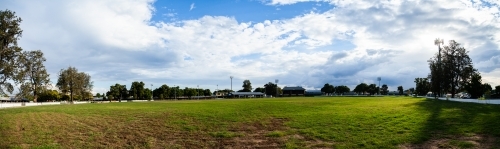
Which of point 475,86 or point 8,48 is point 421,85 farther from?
point 8,48

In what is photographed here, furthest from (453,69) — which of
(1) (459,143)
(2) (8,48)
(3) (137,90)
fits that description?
(3) (137,90)

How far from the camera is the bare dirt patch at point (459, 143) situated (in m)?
18.5

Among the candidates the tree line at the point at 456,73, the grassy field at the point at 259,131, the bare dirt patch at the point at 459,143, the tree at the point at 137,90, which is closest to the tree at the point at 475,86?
the tree line at the point at 456,73

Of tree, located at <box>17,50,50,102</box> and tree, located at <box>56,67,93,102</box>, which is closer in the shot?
tree, located at <box>17,50,50,102</box>

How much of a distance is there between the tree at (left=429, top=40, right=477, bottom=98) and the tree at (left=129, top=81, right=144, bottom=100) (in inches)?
5165

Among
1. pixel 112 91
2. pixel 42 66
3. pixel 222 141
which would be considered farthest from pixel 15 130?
pixel 112 91

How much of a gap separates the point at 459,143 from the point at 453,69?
67.7 m

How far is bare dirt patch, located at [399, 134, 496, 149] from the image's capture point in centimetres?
1847

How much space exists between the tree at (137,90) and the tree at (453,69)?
131180mm

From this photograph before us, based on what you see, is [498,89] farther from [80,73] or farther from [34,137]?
[80,73]

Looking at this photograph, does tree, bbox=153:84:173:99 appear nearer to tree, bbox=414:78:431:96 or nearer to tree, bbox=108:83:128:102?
tree, bbox=108:83:128:102

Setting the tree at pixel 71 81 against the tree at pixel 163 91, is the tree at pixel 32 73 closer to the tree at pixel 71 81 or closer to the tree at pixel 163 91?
the tree at pixel 71 81

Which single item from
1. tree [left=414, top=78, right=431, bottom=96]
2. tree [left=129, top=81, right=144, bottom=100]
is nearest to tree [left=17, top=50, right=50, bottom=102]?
tree [left=129, top=81, right=144, bottom=100]

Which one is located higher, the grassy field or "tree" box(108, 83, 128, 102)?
"tree" box(108, 83, 128, 102)
